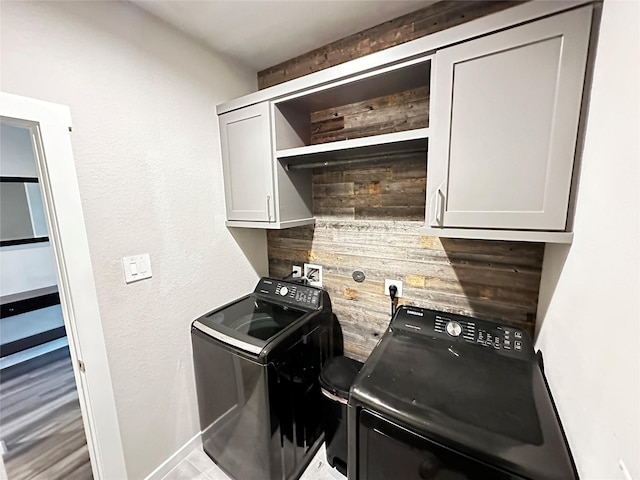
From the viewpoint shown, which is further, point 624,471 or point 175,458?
point 175,458

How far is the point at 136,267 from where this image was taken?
1371 millimetres

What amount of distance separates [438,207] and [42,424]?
3141 mm

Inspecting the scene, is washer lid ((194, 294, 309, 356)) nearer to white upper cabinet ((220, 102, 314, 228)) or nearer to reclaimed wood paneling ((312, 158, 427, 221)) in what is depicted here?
white upper cabinet ((220, 102, 314, 228))

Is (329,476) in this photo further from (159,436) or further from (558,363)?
(558,363)

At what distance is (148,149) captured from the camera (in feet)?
4.53

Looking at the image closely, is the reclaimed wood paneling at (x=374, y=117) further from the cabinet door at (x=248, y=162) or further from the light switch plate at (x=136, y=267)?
the light switch plate at (x=136, y=267)

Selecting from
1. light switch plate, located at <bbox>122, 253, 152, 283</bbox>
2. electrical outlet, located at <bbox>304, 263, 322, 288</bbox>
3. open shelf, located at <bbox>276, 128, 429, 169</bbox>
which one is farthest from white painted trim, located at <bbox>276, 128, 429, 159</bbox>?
light switch plate, located at <bbox>122, 253, 152, 283</bbox>

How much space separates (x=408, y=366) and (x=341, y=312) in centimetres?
81

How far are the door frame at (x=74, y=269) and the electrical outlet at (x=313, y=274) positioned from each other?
47.1 inches

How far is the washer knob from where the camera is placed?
1.25 metres

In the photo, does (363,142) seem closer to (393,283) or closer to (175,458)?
(393,283)

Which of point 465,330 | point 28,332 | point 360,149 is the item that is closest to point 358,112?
point 360,149

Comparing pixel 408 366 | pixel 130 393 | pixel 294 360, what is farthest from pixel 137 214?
pixel 408 366

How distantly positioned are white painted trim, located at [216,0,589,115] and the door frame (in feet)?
3.03
